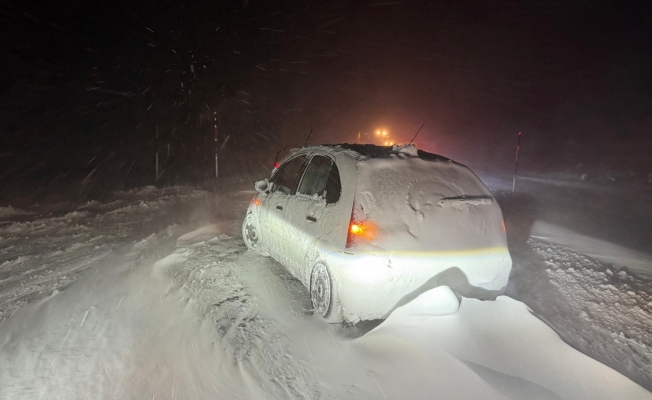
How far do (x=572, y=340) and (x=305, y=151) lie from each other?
11.8 ft

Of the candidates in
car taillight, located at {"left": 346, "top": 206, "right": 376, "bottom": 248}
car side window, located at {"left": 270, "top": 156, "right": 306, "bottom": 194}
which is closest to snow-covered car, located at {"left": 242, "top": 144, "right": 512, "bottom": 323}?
car taillight, located at {"left": 346, "top": 206, "right": 376, "bottom": 248}

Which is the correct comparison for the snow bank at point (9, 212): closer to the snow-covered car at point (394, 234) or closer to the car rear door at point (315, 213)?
the car rear door at point (315, 213)

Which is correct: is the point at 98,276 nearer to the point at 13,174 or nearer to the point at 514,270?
the point at 514,270

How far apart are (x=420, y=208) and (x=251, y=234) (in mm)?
3317

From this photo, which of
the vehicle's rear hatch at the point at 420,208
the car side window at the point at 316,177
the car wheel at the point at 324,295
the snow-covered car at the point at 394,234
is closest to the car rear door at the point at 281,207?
the car side window at the point at 316,177

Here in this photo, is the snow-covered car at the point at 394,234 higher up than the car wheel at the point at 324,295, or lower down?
higher up

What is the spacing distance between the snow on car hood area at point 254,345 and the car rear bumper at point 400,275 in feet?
0.46

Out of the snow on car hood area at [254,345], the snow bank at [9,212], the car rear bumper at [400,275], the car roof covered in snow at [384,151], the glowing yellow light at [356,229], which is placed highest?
the car roof covered in snow at [384,151]

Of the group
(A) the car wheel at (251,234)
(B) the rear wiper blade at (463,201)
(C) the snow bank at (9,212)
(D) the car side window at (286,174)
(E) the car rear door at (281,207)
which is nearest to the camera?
(B) the rear wiper blade at (463,201)

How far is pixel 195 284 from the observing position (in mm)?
5059

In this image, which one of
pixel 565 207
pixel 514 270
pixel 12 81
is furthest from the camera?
pixel 12 81

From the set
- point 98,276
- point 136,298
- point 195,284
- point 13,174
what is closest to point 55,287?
point 98,276

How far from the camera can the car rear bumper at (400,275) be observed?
3.58 m

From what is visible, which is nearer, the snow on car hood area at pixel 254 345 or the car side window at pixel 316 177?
the snow on car hood area at pixel 254 345
